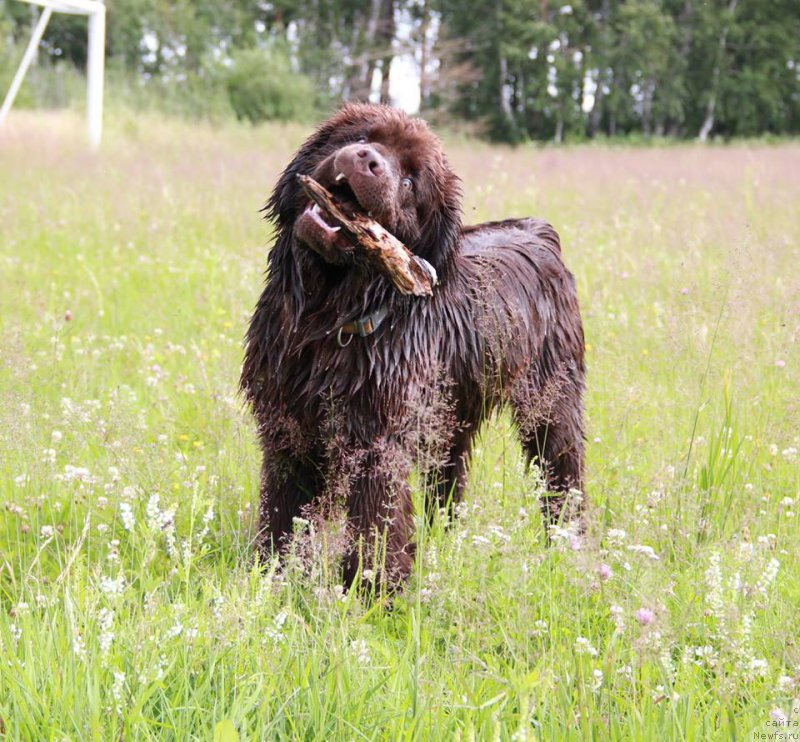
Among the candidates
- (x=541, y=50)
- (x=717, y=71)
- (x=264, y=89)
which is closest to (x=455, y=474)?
(x=264, y=89)

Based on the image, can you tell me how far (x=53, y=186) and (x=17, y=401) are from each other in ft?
23.9

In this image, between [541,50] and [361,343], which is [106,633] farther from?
[541,50]

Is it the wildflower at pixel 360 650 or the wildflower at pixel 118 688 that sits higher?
the wildflower at pixel 118 688

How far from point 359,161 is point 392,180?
6.0 inches

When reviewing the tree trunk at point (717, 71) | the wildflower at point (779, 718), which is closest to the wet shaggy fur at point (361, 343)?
the wildflower at point (779, 718)

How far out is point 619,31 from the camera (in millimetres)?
39719

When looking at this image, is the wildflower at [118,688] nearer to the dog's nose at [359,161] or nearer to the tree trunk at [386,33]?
the dog's nose at [359,161]

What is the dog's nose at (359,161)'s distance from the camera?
8.82 feet

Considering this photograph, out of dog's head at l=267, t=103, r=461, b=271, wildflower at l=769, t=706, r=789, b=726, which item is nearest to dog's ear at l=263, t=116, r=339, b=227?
dog's head at l=267, t=103, r=461, b=271

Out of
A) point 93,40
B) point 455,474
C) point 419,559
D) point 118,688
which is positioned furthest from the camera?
point 93,40

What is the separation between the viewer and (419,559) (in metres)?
2.25

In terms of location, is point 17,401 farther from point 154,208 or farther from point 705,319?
point 154,208

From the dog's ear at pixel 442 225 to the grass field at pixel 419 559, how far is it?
2.19 ft

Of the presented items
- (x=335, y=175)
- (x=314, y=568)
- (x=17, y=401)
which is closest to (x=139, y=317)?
(x=17, y=401)
